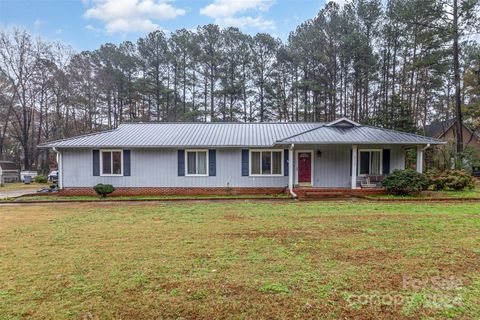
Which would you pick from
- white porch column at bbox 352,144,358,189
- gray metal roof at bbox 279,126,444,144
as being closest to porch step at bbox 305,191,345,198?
white porch column at bbox 352,144,358,189

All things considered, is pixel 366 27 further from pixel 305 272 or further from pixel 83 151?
pixel 305 272

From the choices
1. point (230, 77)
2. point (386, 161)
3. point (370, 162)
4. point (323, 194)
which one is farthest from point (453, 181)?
point (230, 77)

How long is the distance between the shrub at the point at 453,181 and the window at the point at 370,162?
2510mm

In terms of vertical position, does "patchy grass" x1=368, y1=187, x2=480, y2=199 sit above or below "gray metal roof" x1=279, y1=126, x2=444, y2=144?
below

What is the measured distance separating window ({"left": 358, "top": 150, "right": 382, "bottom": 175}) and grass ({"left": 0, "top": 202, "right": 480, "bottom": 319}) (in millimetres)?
6410

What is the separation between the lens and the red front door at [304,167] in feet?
49.0

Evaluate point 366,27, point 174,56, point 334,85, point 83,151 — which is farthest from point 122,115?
point 366,27

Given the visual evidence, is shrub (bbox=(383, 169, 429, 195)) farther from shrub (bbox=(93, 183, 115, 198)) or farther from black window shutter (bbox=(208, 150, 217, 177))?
shrub (bbox=(93, 183, 115, 198))

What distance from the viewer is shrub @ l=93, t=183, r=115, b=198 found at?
1374 centimetres

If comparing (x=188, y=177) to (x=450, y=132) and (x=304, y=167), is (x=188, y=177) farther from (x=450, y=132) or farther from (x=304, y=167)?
(x=450, y=132)

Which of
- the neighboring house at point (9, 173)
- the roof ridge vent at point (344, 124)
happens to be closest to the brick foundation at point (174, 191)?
the roof ridge vent at point (344, 124)

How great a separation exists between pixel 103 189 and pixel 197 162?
177 inches

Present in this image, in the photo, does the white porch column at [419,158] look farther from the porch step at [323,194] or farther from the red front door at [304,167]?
the red front door at [304,167]

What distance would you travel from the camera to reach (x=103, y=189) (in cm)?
1377
